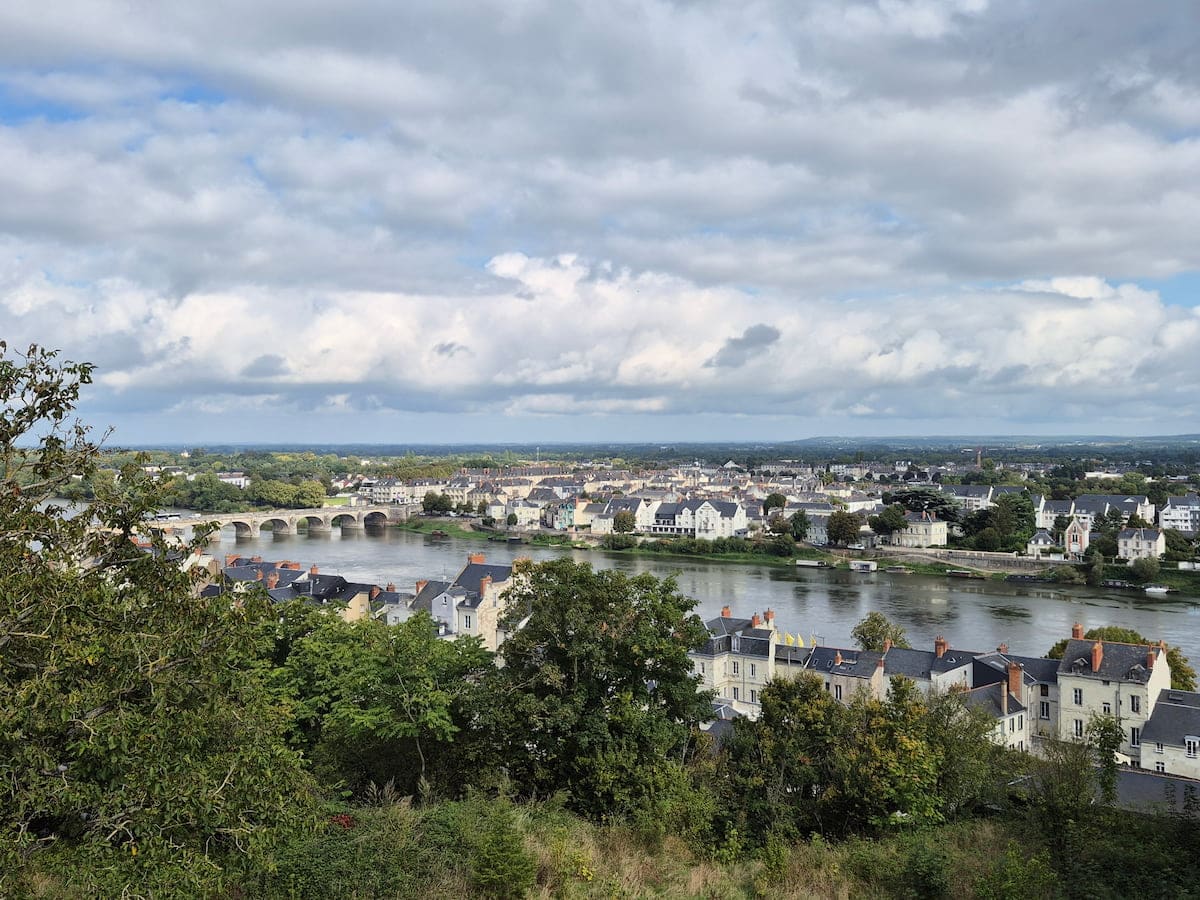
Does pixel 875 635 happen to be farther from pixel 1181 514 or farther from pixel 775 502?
pixel 1181 514

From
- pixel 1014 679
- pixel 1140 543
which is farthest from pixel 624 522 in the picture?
pixel 1014 679

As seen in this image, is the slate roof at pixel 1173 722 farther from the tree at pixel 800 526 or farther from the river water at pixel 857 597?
the tree at pixel 800 526

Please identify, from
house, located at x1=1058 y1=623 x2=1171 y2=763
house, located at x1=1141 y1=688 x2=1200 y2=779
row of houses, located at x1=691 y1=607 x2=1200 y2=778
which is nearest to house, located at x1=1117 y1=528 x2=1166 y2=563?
row of houses, located at x1=691 y1=607 x2=1200 y2=778

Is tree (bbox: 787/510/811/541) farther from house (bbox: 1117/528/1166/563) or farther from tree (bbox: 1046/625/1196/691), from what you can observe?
tree (bbox: 1046/625/1196/691)

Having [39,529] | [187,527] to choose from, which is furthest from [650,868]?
[187,527]

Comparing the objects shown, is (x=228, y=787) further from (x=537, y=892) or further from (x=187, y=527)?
(x=187, y=527)

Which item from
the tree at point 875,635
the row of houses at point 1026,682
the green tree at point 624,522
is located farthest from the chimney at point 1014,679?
the green tree at point 624,522
